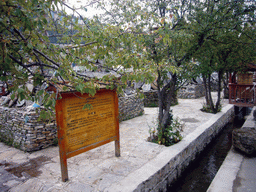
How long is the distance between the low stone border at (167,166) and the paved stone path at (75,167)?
0.21 m

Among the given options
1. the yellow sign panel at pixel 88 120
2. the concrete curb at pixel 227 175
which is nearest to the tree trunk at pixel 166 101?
the concrete curb at pixel 227 175

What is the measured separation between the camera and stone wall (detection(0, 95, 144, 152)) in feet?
16.8

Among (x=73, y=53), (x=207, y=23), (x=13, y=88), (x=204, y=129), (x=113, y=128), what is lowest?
(x=204, y=129)

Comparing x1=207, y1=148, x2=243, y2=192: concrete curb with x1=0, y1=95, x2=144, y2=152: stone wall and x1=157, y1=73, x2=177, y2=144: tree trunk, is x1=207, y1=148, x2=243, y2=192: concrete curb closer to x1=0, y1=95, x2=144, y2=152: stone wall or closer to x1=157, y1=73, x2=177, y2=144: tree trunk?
x1=157, y1=73, x2=177, y2=144: tree trunk

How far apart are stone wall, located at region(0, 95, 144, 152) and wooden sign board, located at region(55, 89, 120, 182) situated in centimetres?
173

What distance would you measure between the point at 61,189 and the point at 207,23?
5672 mm

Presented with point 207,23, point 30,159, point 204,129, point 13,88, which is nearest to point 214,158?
point 204,129

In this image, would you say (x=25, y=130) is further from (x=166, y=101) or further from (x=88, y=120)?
(x=166, y=101)

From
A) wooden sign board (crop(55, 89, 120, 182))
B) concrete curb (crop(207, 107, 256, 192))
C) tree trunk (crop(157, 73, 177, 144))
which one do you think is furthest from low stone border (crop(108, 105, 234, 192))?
wooden sign board (crop(55, 89, 120, 182))

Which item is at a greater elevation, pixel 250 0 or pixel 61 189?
pixel 250 0

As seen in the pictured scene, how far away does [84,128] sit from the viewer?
13.0 ft

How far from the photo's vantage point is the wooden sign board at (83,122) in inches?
140

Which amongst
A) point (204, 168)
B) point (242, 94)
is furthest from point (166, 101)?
point (242, 94)

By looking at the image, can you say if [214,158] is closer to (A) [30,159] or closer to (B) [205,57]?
(B) [205,57]
